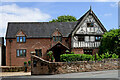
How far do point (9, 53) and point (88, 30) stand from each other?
14.3 m

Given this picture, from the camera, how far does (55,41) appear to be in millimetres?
33344

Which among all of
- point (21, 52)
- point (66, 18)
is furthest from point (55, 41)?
point (66, 18)

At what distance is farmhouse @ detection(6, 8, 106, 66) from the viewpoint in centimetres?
3225

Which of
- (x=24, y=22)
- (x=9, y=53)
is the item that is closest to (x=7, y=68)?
(x=9, y=53)

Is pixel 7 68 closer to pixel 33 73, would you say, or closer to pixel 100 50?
pixel 33 73

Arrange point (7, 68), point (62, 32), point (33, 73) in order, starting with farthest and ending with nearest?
1. point (62, 32)
2. point (7, 68)
3. point (33, 73)

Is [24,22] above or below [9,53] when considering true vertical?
above

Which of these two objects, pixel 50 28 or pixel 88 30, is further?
pixel 50 28

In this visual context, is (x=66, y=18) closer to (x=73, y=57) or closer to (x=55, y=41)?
(x=55, y=41)

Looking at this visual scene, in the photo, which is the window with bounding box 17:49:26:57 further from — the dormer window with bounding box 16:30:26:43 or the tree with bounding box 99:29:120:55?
the tree with bounding box 99:29:120:55

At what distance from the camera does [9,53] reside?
32.6m

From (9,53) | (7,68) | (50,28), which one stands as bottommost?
(7,68)

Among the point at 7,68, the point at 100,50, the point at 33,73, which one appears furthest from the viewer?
the point at 100,50

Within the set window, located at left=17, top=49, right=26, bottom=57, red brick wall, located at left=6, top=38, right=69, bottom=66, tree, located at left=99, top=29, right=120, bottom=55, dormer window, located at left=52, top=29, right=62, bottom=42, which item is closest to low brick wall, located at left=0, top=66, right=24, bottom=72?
red brick wall, located at left=6, top=38, right=69, bottom=66
